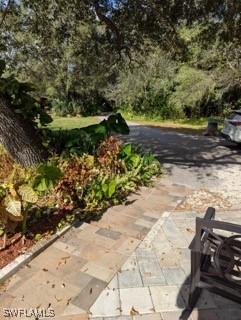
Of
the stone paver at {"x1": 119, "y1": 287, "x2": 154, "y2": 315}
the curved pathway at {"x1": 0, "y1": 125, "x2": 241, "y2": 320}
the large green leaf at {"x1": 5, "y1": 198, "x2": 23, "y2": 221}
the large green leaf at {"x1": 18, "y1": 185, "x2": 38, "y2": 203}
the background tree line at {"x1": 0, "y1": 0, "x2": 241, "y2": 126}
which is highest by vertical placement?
the background tree line at {"x1": 0, "y1": 0, "x2": 241, "y2": 126}

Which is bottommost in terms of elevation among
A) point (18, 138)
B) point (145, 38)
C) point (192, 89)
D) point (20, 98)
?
point (18, 138)

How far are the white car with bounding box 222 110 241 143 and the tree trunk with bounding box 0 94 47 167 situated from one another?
223 inches

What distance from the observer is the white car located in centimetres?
859

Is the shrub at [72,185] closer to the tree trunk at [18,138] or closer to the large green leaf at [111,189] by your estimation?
the large green leaf at [111,189]

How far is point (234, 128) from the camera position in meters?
8.72

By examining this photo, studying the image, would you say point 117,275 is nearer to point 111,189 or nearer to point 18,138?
point 111,189

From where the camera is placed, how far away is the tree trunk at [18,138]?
4613mm

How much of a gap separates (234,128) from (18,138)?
614 centimetres

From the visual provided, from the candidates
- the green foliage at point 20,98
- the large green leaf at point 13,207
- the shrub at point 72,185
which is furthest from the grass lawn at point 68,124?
the large green leaf at point 13,207

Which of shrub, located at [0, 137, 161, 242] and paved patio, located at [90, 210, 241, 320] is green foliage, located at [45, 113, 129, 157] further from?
paved patio, located at [90, 210, 241, 320]

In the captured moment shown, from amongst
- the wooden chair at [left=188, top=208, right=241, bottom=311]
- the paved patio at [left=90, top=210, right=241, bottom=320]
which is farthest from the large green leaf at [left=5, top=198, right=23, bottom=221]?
the wooden chair at [left=188, top=208, right=241, bottom=311]

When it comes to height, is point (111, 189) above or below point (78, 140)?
below

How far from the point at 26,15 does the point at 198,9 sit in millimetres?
3878

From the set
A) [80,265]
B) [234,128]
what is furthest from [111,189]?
[234,128]
